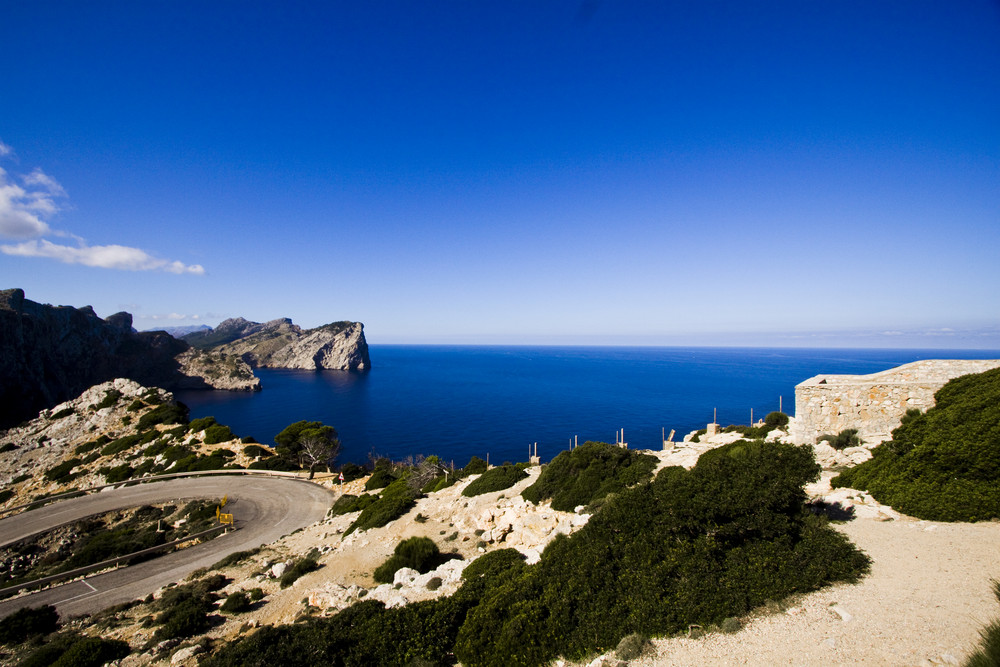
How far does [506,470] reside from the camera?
80.5 feet

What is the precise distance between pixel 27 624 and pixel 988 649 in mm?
26940

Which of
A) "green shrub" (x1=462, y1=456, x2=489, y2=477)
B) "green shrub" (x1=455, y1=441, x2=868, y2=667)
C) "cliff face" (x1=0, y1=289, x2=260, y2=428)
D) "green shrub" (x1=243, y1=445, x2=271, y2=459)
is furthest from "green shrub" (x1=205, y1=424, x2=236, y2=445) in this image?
"cliff face" (x1=0, y1=289, x2=260, y2=428)

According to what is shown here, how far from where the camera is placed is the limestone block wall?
16.3m

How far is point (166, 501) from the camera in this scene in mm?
30469

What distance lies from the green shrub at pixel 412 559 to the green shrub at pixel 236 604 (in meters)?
4.32

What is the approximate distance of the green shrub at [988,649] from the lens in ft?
16.6

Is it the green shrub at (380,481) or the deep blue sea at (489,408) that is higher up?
the green shrub at (380,481)

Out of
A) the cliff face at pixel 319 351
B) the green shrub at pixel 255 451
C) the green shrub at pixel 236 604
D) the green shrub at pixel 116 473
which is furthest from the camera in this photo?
the cliff face at pixel 319 351

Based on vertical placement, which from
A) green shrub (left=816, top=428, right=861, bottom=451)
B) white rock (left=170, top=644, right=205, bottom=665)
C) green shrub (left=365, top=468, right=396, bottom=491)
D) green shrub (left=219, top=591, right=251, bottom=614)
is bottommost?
green shrub (left=365, top=468, right=396, bottom=491)

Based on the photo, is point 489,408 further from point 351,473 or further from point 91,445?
point 91,445

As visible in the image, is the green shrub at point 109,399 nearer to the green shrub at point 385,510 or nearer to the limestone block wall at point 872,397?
the green shrub at point 385,510

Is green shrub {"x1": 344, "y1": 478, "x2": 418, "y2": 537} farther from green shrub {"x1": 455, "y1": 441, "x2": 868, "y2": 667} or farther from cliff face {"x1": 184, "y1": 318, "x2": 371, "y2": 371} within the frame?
cliff face {"x1": 184, "y1": 318, "x2": 371, "y2": 371}

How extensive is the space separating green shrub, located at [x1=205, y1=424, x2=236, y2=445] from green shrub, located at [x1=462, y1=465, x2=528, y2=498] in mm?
35066

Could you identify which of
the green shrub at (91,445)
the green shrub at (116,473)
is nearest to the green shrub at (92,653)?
the green shrub at (116,473)
